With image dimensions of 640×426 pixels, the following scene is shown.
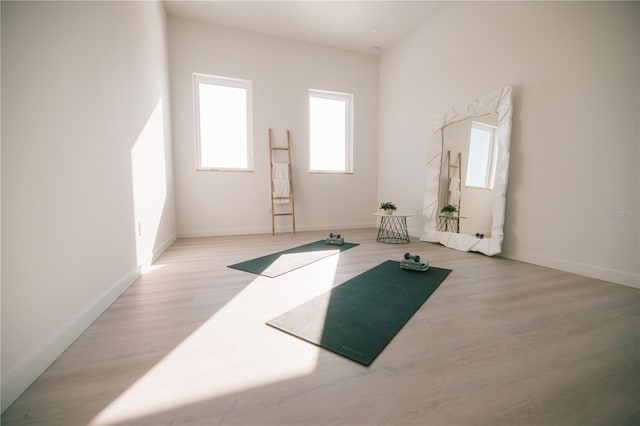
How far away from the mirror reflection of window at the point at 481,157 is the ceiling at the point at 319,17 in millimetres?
1643

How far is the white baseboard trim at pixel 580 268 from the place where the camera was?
Answer: 5.93ft

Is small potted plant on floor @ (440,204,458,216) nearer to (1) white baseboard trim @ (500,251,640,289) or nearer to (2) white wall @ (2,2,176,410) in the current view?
(1) white baseboard trim @ (500,251,640,289)

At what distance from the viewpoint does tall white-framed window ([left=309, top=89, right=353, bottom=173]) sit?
414 cm

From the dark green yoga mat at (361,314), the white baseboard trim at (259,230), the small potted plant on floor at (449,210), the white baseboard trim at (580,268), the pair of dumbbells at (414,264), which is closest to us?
the dark green yoga mat at (361,314)

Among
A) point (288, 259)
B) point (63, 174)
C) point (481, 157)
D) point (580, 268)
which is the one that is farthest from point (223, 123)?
point (580, 268)

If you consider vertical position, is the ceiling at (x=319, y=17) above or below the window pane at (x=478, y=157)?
above

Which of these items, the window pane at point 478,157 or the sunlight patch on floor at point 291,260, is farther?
the window pane at point 478,157

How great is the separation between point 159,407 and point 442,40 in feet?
13.5

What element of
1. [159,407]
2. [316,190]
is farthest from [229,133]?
[159,407]

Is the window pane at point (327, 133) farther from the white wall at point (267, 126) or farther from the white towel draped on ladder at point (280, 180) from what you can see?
the white towel draped on ladder at point (280, 180)

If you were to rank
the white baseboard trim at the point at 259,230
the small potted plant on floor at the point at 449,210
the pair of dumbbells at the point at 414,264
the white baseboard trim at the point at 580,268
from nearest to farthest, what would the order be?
the white baseboard trim at the point at 580,268
the pair of dumbbells at the point at 414,264
the small potted plant on floor at the point at 449,210
the white baseboard trim at the point at 259,230

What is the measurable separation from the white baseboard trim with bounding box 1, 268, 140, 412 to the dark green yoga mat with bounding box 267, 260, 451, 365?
78 cm

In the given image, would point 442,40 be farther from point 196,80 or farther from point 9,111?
point 9,111

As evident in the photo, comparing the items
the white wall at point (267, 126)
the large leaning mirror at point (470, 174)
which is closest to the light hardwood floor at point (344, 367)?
the large leaning mirror at point (470, 174)
